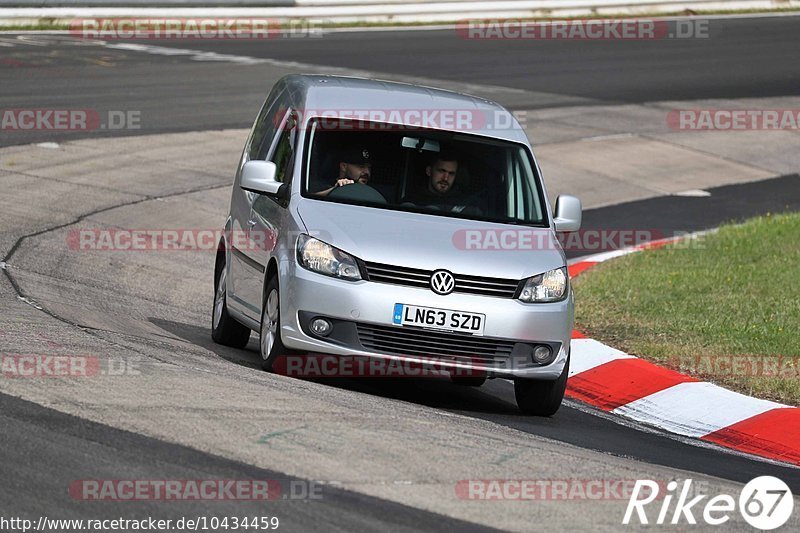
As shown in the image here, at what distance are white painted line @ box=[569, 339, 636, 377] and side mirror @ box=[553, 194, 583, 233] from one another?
1.51 metres

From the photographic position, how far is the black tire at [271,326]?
30.0 feet

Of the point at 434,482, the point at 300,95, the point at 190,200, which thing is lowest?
the point at 190,200

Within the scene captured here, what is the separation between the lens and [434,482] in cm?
650

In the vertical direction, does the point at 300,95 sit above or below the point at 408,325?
above

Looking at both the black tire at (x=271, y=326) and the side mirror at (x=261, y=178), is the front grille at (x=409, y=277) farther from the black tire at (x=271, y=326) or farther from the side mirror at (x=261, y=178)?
the side mirror at (x=261, y=178)

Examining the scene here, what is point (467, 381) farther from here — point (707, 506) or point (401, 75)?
point (401, 75)

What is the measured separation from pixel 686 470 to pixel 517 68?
20.8m

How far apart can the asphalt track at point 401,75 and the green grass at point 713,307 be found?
4.82 ft

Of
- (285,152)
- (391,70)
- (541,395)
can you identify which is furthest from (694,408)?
(391,70)

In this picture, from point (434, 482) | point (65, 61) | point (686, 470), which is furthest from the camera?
point (65, 61)

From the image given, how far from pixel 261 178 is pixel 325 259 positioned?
3.19 feet

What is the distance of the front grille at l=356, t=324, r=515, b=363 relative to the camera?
8.84 m

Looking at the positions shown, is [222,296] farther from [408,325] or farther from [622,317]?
[622,317]

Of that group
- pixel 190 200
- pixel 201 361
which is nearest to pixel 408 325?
pixel 201 361
